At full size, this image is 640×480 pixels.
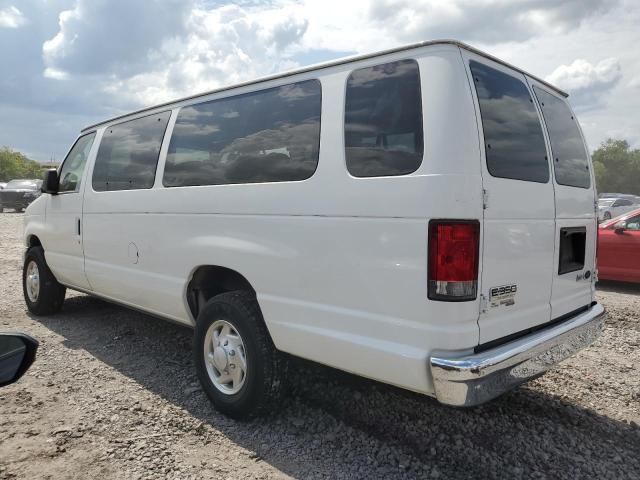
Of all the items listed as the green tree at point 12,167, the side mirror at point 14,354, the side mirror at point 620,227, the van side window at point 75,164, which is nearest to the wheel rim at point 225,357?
the side mirror at point 14,354

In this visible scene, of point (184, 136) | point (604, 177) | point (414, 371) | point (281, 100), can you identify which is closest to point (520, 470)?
point (414, 371)

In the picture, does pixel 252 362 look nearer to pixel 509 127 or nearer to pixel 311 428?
pixel 311 428

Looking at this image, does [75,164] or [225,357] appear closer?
[225,357]

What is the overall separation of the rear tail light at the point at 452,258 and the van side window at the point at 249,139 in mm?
869

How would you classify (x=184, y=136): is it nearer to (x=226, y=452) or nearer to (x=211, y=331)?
(x=211, y=331)

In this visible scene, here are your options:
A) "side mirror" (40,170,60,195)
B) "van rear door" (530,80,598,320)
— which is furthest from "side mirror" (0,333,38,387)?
"side mirror" (40,170,60,195)

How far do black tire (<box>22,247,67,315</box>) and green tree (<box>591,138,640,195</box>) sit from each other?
83201 mm

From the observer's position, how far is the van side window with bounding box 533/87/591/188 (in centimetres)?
333

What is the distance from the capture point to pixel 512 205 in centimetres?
273

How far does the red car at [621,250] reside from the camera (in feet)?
25.4

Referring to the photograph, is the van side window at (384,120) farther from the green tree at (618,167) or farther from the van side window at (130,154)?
the green tree at (618,167)

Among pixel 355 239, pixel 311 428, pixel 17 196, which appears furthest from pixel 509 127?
pixel 17 196

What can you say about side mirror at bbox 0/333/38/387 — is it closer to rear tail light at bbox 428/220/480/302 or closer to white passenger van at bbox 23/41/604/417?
white passenger van at bbox 23/41/604/417

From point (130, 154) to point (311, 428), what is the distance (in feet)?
8.96
